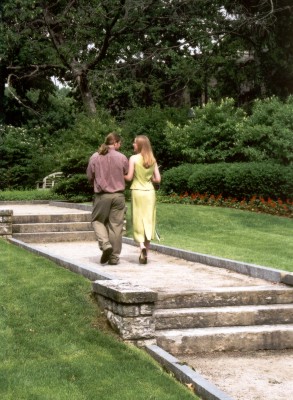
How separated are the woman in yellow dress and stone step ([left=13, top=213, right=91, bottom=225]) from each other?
5951 mm

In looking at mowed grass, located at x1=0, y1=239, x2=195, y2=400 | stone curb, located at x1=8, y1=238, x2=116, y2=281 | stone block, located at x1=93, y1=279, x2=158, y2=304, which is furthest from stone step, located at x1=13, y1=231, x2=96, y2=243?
stone block, located at x1=93, y1=279, x2=158, y2=304

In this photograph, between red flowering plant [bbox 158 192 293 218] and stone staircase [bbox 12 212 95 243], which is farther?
red flowering plant [bbox 158 192 293 218]

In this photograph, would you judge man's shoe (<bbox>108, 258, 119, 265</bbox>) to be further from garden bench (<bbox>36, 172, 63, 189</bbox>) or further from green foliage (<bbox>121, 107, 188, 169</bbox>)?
garden bench (<bbox>36, 172, 63, 189</bbox>)

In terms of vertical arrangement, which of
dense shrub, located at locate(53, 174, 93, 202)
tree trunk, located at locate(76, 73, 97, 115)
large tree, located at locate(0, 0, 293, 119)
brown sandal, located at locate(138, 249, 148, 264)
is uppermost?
large tree, located at locate(0, 0, 293, 119)

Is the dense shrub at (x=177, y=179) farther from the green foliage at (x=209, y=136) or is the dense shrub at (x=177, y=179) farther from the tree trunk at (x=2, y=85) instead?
the tree trunk at (x=2, y=85)

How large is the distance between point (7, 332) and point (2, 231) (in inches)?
336

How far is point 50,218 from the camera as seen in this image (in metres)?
18.3

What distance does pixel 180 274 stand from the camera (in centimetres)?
1128

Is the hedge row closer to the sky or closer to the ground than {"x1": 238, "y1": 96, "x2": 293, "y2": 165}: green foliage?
closer to the ground

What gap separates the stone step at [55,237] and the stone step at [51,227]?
0.35m

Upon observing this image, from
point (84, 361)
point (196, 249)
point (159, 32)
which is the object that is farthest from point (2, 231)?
point (159, 32)

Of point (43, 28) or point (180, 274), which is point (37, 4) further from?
point (180, 274)

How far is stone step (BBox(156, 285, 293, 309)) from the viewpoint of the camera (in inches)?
356

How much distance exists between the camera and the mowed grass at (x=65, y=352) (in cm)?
653
